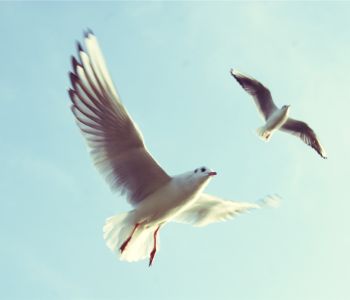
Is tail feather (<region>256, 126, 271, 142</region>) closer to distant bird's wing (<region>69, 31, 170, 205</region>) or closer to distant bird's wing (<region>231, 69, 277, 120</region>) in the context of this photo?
distant bird's wing (<region>231, 69, 277, 120</region>)

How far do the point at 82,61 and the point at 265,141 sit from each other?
7.46 meters

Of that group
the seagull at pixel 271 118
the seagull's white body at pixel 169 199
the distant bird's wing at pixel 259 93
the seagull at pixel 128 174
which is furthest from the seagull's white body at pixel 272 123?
the seagull's white body at pixel 169 199

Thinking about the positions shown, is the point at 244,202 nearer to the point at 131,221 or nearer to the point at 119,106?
the point at 131,221

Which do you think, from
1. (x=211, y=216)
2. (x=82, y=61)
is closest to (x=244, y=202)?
(x=211, y=216)

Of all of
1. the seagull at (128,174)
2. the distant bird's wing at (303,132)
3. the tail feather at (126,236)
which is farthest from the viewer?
the distant bird's wing at (303,132)

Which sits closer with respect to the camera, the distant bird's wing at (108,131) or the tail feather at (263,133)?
the distant bird's wing at (108,131)

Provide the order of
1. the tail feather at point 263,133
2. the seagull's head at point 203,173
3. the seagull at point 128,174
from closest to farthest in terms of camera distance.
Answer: the seagull at point 128,174, the seagull's head at point 203,173, the tail feather at point 263,133

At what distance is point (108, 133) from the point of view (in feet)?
21.8

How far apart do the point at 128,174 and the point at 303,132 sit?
7.28 meters

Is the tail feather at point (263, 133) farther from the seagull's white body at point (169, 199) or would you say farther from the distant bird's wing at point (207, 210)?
the seagull's white body at point (169, 199)

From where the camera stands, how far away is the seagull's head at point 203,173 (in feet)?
22.7

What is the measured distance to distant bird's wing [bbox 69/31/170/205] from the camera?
593cm

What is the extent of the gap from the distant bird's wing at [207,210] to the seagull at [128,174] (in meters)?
0.37

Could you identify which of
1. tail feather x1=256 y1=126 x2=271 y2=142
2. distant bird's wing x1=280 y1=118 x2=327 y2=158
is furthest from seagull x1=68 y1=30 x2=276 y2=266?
distant bird's wing x1=280 y1=118 x2=327 y2=158
